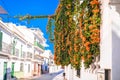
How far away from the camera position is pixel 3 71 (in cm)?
4022

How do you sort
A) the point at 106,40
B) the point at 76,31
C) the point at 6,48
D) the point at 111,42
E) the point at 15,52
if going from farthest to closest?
the point at 15,52
the point at 6,48
the point at 76,31
the point at 106,40
the point at 111,42

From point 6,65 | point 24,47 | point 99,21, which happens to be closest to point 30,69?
point 24,47

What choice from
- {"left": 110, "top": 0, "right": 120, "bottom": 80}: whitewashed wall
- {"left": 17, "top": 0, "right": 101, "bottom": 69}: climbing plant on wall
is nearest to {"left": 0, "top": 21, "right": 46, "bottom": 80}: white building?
{"left": 17, "top": 0, "right": 101, "bottom": 69}: climbing plant on wall

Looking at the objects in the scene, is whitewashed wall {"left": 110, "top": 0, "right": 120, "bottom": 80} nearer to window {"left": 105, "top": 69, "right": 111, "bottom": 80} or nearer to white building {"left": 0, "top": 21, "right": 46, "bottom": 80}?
window {"left": 105, "top": 69, "right": 111, "bottom": 80}

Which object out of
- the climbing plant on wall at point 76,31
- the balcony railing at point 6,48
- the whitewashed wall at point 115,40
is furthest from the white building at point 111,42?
the balcony railing at point 6,48

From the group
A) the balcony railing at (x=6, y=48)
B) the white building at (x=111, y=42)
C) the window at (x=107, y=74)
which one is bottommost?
the window at (x=107, y=74)

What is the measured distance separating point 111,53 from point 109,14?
76 centimetres

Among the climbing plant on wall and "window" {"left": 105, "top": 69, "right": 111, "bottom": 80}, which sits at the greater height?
the climbing plant on wall

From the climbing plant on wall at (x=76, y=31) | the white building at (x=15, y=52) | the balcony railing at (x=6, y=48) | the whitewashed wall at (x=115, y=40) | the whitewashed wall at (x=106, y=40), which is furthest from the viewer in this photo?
the white building at (x=15, y=52)

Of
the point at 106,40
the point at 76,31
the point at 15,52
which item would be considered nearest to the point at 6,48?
the point at 15,52

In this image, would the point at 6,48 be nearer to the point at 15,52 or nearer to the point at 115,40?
the point at 15,52

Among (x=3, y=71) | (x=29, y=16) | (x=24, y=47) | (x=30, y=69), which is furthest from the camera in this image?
(x=30, y=69)

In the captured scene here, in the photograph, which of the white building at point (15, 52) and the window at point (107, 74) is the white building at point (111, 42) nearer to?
the window at point (107, 74)

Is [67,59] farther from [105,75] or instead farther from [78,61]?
[105,75]
